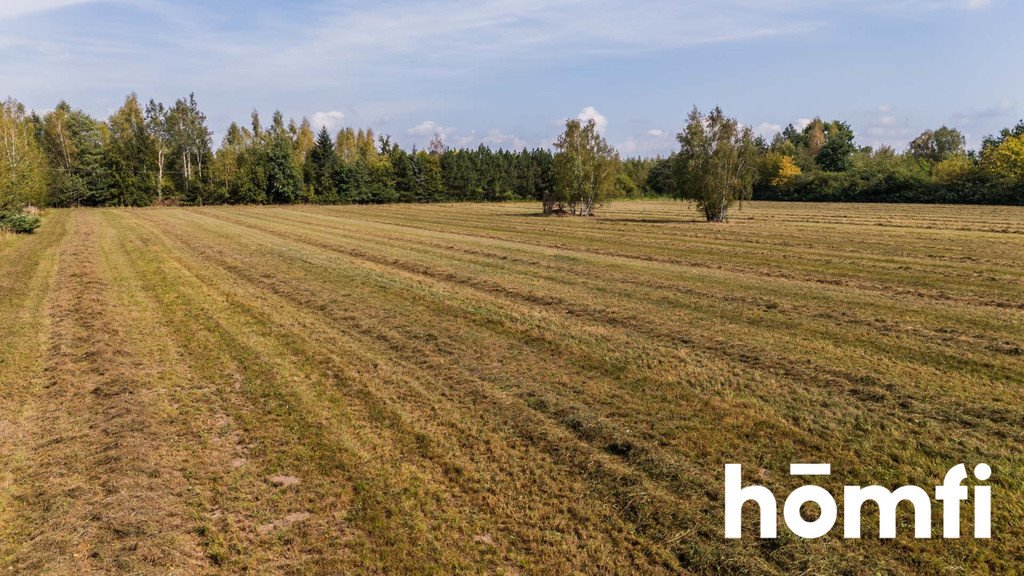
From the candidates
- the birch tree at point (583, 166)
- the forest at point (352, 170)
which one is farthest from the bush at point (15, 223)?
the birch tree at point (583, 166)

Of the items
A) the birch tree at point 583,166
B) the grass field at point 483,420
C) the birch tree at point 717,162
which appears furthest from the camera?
the birch tree at point 583,166

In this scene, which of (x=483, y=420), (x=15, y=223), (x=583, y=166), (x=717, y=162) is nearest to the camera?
(x=483, y=420)

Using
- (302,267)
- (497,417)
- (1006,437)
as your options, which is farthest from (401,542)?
(302,267)

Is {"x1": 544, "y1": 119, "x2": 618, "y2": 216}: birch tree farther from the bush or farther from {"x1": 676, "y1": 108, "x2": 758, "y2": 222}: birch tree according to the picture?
the bush

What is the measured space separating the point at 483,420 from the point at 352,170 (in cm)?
8469

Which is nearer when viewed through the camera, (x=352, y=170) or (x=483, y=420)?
(x=483, y=420)

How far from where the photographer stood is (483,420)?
6.50 metres

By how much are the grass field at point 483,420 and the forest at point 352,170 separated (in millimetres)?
33862

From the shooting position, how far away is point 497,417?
658 cm

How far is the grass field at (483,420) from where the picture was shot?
14.1ft

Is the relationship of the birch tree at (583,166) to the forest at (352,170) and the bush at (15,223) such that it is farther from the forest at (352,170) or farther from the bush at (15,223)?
the bush at (15,223)

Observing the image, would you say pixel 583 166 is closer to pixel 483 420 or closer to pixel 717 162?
pixel 717 162

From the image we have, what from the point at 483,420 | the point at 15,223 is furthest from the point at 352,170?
the point at 483,420

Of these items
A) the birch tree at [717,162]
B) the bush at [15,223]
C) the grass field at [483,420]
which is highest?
the birch tree at [717,162]
